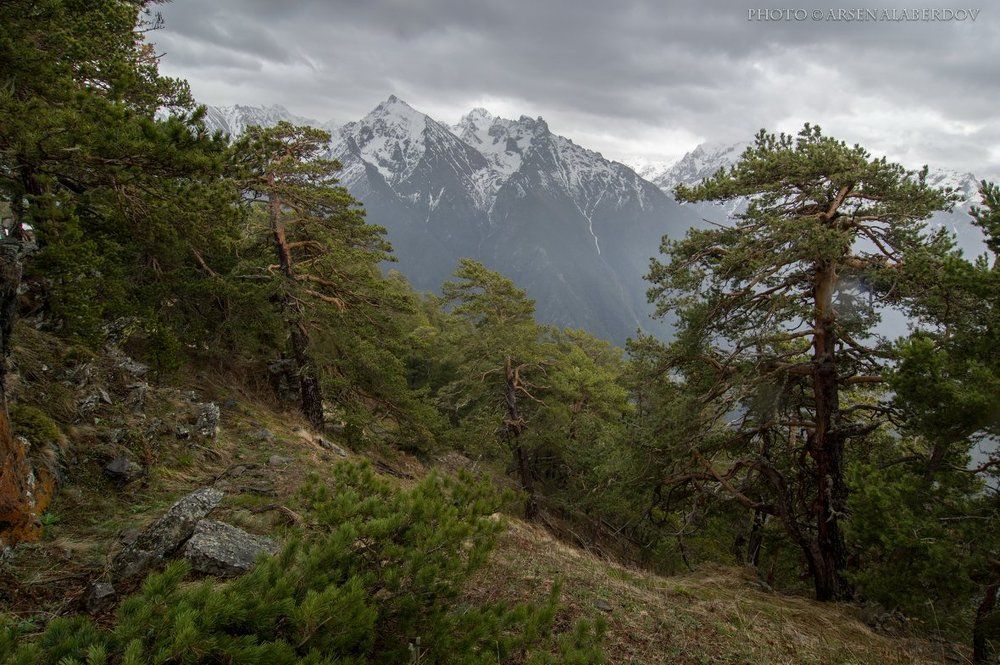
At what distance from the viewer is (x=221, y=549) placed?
3988mm

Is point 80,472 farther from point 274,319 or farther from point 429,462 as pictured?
point 429,462

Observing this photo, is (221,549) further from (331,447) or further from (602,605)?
(331,447)

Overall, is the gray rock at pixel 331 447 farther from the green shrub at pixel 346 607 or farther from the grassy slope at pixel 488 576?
the green shrub at pixel 346 607

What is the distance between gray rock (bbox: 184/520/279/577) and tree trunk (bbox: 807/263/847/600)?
28.8 feet

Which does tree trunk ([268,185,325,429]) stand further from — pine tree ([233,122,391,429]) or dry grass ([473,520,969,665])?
dry grass ([473,520,969,665])

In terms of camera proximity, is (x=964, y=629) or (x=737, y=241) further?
(x=737, y=241)

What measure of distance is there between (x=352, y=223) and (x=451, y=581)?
11419 millimetres

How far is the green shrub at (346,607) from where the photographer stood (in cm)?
241

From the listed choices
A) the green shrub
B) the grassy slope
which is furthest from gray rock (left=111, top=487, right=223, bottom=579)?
the green shrub

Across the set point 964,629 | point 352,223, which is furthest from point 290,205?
point 964,629

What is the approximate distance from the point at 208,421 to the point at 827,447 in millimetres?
11210

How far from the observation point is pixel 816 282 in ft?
28.3

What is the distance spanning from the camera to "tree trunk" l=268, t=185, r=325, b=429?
12641 millimetres

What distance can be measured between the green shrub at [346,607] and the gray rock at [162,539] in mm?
540
